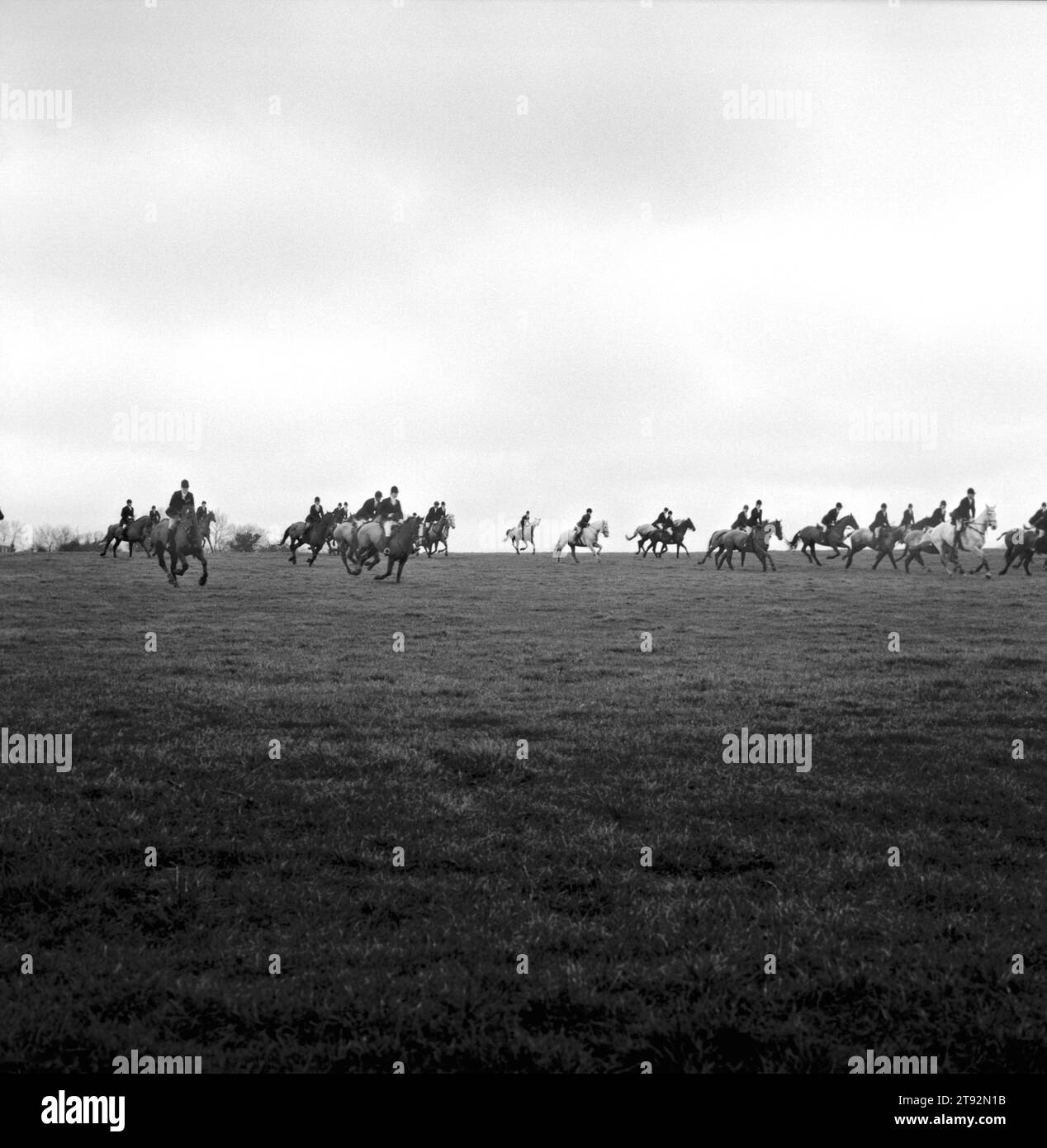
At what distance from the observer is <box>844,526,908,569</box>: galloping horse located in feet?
134

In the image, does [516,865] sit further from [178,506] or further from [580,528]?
[580,528]

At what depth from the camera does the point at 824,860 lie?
24.4ft

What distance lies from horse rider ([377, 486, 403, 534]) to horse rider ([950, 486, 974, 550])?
21.8 metres

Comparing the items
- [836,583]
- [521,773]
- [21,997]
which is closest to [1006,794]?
[521,773]

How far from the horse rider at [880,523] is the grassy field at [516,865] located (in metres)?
25.8

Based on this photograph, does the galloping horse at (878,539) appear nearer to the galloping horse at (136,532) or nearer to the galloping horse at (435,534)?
the galloping horse at (435,534)

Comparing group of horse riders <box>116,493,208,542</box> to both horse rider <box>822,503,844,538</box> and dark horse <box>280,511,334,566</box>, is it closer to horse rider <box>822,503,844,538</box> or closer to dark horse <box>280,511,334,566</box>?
dark horse <box>280,511,334,566</box>

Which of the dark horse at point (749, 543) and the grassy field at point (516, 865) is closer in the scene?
the grassy field at point (516, 865)

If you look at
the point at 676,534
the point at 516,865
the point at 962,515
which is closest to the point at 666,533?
the point at 676,534

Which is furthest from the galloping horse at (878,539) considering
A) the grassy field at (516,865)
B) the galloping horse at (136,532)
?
the galloping horse at (136,532)

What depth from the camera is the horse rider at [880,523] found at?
41.4 meters

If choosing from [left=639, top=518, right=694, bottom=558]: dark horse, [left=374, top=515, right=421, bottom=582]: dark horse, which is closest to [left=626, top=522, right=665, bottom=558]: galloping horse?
[left=639, top=518, right=694, bottom=558]: dark horse

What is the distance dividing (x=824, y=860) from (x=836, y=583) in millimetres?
25781
